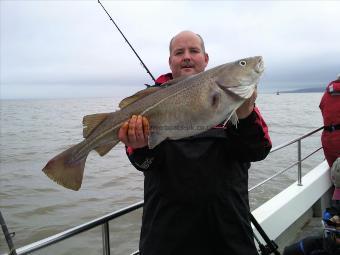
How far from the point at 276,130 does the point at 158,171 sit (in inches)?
930

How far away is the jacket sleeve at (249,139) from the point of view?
245cm

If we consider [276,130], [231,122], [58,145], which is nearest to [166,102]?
[231,122]

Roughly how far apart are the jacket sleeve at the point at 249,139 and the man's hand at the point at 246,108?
0.10 feet

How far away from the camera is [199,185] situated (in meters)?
2.41

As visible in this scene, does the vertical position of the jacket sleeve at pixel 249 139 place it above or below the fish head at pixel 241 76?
below

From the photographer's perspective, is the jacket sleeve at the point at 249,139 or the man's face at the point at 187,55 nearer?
the jacket sleeve at the point at 249,139

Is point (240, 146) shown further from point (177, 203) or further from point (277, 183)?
point (277, 183)

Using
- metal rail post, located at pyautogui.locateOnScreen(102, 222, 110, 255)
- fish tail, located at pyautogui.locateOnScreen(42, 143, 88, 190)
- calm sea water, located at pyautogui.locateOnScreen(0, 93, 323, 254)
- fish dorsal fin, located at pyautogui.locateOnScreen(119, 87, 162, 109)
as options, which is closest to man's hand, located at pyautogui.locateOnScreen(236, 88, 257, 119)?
fish dorsal fin, located at pyautogui.locateOnScreen(119, 87, 162, 109)

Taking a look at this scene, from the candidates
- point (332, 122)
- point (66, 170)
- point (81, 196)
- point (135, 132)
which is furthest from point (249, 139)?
point (81, 196)

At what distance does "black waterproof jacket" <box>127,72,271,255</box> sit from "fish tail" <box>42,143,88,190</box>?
16.0 inches

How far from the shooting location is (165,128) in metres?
2.39

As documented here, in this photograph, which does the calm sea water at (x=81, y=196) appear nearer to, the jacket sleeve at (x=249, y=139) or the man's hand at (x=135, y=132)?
the man's hand at (x=135, y=132)

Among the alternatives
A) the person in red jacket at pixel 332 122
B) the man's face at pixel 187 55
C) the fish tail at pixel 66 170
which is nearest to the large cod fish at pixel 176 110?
the fish tail at pixel 66 170

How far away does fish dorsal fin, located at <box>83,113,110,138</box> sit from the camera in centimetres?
260
